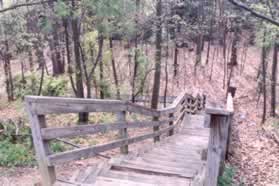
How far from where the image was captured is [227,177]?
202 inches

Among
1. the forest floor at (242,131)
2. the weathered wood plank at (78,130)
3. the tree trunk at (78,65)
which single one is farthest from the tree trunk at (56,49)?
the weathered wood plank at (78,130)

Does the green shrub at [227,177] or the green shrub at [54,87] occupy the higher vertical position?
the green shrub at [54,87]

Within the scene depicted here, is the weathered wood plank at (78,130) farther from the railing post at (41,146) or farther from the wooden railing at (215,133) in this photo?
the wooden railing at (215,133)

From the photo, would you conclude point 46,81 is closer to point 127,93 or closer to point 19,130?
point 127,93

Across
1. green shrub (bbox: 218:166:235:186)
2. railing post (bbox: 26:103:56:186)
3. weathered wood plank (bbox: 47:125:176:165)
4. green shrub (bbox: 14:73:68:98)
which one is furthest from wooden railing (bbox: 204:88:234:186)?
green shrub (bbox: 14:73:68:98)

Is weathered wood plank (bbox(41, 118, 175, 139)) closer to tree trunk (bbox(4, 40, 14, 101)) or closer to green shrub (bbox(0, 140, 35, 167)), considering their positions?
green shrub (bbox(0, 140, 35, 167))

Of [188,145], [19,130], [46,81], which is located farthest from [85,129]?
[46,81]

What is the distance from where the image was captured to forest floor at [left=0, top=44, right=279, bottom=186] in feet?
17.9

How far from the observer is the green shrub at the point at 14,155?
5.56 m

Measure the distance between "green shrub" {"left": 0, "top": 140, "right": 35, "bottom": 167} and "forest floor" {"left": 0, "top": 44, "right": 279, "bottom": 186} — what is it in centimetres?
27

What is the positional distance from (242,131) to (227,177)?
691 cm

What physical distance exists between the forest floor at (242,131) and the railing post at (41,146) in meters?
→ 2.25

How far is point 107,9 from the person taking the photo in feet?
18.1

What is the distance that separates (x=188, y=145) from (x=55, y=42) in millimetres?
9665
